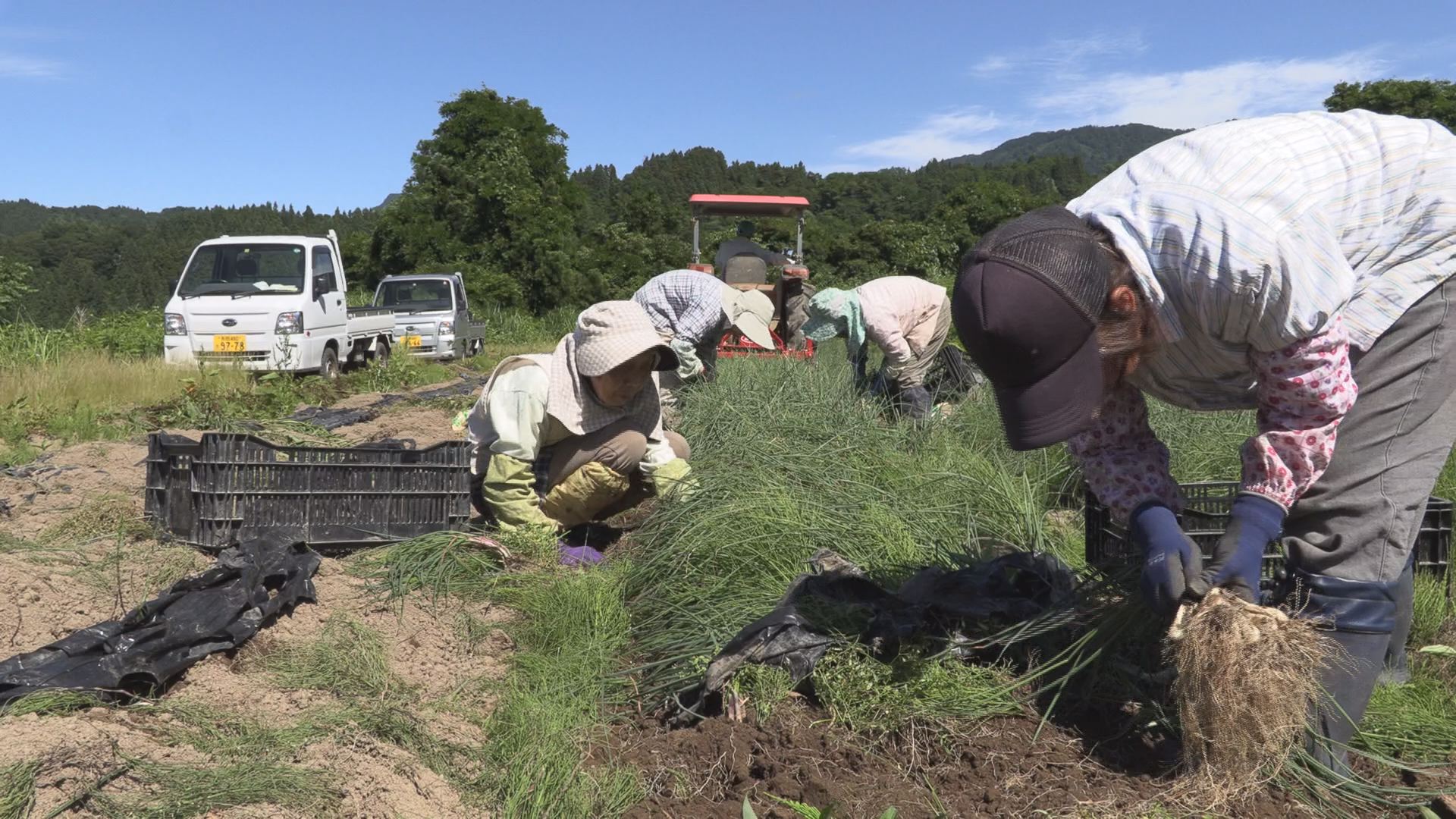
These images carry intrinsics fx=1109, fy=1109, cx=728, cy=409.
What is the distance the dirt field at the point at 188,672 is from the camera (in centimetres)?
212

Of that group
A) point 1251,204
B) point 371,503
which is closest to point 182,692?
point 371,503

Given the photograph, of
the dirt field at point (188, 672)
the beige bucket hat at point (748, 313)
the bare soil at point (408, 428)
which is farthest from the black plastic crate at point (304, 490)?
the beige bucket hat at point (748, 313)

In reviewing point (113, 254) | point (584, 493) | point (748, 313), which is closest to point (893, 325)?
point (748, 313)

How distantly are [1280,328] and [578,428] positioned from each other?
2767 millimetres

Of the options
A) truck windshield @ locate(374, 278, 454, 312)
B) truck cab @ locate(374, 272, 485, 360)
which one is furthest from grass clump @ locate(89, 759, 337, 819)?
truck windshield @ locate(374, 278, 454, 312)

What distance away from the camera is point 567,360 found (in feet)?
14.0

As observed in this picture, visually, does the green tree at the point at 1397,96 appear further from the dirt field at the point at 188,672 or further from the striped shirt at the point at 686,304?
the dirt field at the point at 188,672

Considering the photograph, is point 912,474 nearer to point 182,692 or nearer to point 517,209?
point 182,692

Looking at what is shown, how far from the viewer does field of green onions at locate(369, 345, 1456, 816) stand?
2.44m

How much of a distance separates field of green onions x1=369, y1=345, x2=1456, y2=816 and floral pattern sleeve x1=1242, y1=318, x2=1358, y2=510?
549 mm

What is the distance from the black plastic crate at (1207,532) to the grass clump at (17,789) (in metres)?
2.27

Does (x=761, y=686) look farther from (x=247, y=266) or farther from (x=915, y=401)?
(x=247, y=266)

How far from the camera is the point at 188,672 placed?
2.81 meters

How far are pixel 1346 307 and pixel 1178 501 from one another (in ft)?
1.83
